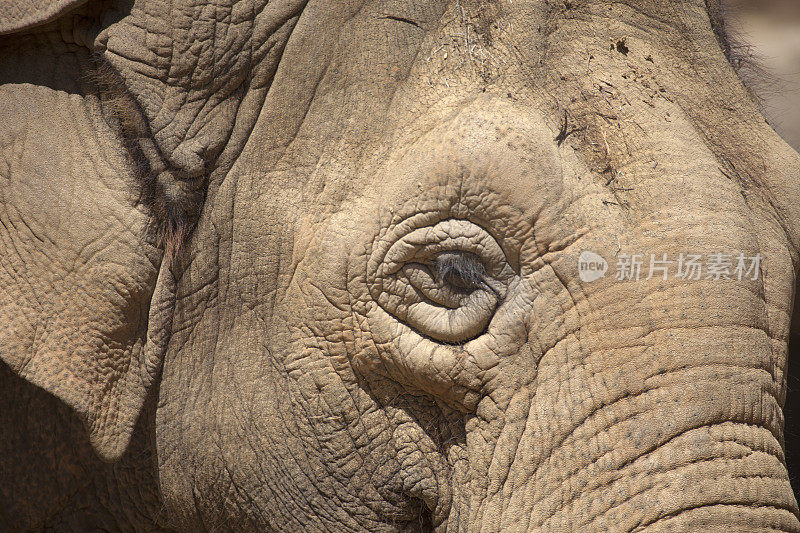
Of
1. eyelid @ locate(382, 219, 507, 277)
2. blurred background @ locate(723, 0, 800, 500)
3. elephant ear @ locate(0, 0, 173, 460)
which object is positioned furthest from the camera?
blurred background @ locate(723, 0, 800, 500)

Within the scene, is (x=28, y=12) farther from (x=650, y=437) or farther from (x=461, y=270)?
(x=650, y=437)

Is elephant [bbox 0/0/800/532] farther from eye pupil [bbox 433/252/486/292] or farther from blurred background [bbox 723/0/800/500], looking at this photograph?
blurred background [bbox 723/0/800/500]

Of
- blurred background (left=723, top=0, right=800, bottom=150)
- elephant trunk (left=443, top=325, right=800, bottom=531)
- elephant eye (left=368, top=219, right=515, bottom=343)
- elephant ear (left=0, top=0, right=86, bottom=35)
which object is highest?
elephant ear (left=0, top=0, right=86, bottom=35)

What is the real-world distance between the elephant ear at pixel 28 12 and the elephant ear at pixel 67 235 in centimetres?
7

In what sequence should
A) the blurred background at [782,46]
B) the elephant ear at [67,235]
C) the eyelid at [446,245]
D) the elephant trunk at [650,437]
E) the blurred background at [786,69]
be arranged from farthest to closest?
1. the blurred background at [782,46]
2. the blurred background at [786,69]
3. the elephant ear at [67,235]
4. the eyelid at [446,245]
5. the elephant trunk at [650,437]

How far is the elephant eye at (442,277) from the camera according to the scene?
165 centimetres

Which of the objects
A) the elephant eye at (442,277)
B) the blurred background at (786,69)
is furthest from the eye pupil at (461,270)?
the blurred background at (786,69)

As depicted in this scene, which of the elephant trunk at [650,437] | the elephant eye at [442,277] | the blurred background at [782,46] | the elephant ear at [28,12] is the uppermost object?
the elephant ear at [28,12]

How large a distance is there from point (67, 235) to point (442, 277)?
2.74 feet

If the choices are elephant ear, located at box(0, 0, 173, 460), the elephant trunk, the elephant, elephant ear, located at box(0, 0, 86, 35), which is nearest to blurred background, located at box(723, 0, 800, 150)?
the elephant

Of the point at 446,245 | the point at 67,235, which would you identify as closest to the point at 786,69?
the point at 446,245

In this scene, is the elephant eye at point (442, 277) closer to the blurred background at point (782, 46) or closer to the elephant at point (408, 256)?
the elephant at point (408, 256)

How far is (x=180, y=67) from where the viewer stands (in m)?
1.76

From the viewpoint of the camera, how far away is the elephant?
61.5 inches
